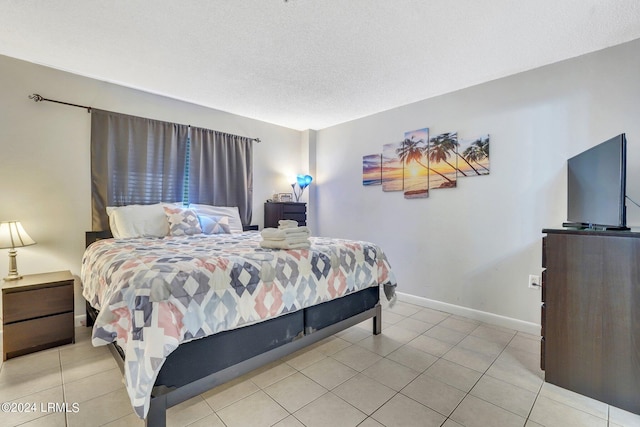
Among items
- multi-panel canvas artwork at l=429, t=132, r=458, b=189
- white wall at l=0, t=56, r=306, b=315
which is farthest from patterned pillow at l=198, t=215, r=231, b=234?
multi-panel canvas artwork at l=429, t=132, r=458, b=189

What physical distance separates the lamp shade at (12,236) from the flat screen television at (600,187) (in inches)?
165

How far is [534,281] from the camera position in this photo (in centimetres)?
260

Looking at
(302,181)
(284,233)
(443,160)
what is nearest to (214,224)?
(284,233)

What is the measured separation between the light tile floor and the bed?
22cm

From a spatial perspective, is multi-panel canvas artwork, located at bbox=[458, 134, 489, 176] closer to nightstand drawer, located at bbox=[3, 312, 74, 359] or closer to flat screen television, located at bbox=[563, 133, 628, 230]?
flat screen television, located at bbox=[563, 133, 628, 230]

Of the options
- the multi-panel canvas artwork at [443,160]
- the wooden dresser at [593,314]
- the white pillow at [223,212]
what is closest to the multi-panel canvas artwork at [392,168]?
the multi-panel canvas artwork at [443,160]

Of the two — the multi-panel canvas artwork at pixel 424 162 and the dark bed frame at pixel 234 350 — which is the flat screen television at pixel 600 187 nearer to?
the multi-panel canvas artwork at pixel 424 162

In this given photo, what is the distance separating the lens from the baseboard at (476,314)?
262 cm

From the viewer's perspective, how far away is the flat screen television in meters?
1.60

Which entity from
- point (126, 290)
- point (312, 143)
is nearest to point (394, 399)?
point (126, 290)

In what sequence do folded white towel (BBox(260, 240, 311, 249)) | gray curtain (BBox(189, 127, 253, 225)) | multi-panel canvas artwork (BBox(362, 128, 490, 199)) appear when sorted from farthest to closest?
gray curtain (BBox(189, 127, 253, 225)) < multi-panel canvas artwork (BBox(362, 128, 490, 199)) < folded white towel (BBox(260, 240, 311, 249))

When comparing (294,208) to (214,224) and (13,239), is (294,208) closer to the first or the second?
(214,224)

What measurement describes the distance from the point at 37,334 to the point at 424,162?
13.0 ft

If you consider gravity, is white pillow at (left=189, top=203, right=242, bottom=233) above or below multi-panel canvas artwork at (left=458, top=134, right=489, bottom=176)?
below
